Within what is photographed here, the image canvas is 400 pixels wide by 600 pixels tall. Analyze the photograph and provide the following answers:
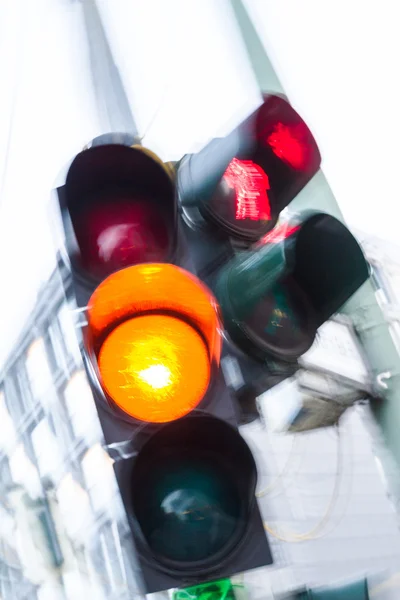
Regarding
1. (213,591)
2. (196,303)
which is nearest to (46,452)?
(213,591)

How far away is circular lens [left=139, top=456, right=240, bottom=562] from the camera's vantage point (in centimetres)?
87

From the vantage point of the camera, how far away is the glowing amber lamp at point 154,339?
36.7 inches

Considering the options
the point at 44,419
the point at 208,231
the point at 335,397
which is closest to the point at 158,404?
the point at 208,231

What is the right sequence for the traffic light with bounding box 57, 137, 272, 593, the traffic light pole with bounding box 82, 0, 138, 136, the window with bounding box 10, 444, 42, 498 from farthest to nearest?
the window with bounding box 10, 444, 42, 498
the traffic light pole with bounding box 82, 0, 138, 136
the traffic light with bounding box 57, 137, 272, 593

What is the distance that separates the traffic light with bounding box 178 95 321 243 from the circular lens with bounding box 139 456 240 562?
19.3 inches

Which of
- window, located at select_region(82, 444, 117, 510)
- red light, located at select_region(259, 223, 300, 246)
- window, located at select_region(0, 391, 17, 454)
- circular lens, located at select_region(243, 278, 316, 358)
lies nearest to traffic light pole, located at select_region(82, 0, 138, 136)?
red light, located at select_region(259, 223, 300, 246)

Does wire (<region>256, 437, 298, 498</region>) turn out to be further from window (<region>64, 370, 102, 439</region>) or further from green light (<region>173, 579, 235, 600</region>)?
window (<region>64, 370, 102, 439</region>)

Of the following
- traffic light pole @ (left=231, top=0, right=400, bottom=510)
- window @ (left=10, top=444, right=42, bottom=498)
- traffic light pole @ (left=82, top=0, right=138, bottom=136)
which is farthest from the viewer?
window @ (left=10, top=444, right=42, bottom=498)

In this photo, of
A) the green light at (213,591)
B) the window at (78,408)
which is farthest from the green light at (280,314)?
the window at (78,408)

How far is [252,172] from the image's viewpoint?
4.20 feet

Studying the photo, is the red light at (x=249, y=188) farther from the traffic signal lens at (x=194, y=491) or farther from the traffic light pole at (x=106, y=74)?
the traffic light pole at (x=106, y=74)

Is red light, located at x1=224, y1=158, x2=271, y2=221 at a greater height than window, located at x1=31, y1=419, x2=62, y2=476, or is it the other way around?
red light, located at x1=224, y1=158, x2=271, y2=221

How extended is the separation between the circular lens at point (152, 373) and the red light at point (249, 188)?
38 centimetres

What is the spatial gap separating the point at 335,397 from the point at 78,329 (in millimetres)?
1810
